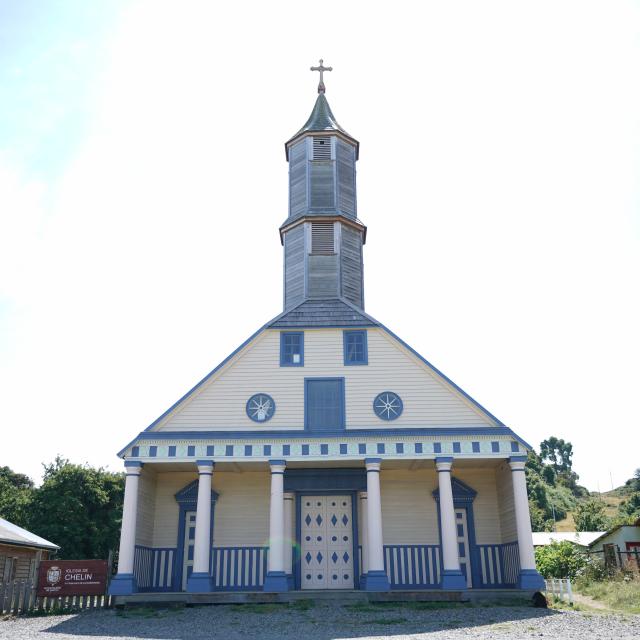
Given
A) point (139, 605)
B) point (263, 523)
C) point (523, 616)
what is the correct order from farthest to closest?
point (263, 523) < point (139, 605) < point (523, 616)

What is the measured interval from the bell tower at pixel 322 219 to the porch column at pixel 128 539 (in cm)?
760

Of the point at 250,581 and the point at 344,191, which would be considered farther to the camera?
the point at 344,191

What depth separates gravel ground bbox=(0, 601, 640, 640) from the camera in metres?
12.4

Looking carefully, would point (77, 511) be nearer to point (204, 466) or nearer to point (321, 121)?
point (204, 466)

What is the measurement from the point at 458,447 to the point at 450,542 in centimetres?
262

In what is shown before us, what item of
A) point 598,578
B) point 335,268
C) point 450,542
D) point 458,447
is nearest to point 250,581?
point 450,542

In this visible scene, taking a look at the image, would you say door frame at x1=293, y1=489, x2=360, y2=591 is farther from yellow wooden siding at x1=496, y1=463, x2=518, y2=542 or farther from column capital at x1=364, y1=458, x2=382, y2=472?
yellow wooden siding at x1=496, y1=463, x2=518, y2=542

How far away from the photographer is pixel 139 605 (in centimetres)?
1684

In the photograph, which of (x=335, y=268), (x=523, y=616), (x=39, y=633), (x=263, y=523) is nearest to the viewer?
(x=39, y=633)

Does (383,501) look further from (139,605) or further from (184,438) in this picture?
(139,605)

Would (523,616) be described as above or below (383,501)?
below

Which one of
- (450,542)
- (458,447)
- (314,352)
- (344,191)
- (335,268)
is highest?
(344,191)

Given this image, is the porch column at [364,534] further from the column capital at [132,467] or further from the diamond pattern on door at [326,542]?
the column capital at [132,467]

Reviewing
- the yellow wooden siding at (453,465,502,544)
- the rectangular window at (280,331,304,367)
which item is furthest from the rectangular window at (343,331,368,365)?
the yellow wooden siding at (453,465,502,544)
